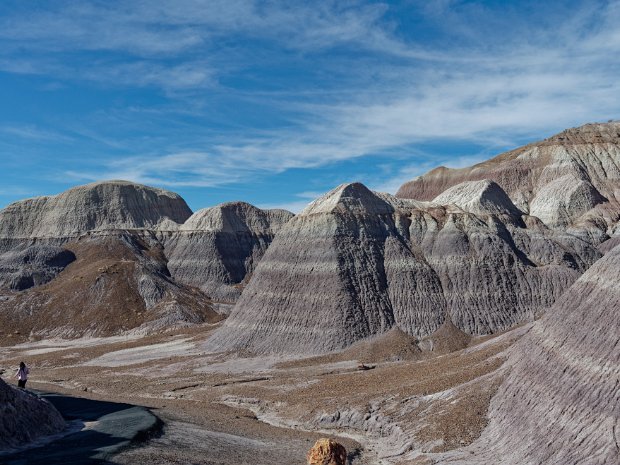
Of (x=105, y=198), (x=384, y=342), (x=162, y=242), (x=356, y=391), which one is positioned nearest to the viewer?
(x=356, y=391)

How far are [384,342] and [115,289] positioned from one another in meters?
51.8

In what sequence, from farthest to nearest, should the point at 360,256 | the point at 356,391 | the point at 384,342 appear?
the point at 360,256
the point at 384,342
the point at 356,391

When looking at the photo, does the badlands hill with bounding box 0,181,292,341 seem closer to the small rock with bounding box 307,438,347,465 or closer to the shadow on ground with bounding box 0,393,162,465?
the shadow on ground with bounding box 0,393,162,465

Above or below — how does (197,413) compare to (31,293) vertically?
below

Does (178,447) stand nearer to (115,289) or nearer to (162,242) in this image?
(115,289)

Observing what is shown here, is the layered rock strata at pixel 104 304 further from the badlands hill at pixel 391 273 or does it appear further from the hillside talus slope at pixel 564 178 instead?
the hillside talus slope at pixel 564 178

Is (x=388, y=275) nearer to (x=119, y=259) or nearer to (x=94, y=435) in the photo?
(x=94, y=435)

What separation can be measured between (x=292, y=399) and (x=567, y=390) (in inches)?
753

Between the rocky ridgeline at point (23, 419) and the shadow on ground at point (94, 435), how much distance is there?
1020mm

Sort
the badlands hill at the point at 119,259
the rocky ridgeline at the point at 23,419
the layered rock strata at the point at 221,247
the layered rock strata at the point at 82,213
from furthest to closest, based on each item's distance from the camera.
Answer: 1. the layered rock strata at the point at 82,213
2. the layered rock strata at the point at 221,247
3. the badlands hill at the point at 119,259
4. the rocky ridgeline at the point at 23,419

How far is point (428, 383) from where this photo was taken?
3234cm

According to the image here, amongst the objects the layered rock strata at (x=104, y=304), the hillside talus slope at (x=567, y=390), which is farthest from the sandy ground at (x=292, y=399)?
the layered rock strata at (x=104, y=304)

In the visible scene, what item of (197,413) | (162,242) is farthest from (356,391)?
(162,242)

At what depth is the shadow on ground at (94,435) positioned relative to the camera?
20.6m
